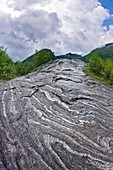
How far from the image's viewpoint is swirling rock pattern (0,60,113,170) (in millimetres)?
17469

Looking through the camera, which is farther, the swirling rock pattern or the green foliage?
the green foliage

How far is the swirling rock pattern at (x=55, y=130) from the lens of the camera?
688 inches

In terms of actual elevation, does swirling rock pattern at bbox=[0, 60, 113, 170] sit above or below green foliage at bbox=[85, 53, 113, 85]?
below

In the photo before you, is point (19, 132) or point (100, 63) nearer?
point (19, 132)

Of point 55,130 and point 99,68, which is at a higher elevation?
point 99,68

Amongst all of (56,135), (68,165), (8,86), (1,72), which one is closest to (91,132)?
(56,135)

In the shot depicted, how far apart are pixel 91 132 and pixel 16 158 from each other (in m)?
6.86

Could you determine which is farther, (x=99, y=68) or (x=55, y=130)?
(x=99, y=68)

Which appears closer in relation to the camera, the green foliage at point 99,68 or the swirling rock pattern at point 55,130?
the swirling rock pattern at point 55,130

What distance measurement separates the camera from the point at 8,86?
109 feet

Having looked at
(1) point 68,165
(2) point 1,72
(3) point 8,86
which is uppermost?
(2) point 1,72

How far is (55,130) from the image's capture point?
20844mm

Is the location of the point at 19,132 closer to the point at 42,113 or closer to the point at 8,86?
the point at 42,113

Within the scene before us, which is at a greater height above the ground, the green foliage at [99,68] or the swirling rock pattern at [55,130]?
the green foliage at [99,68]
